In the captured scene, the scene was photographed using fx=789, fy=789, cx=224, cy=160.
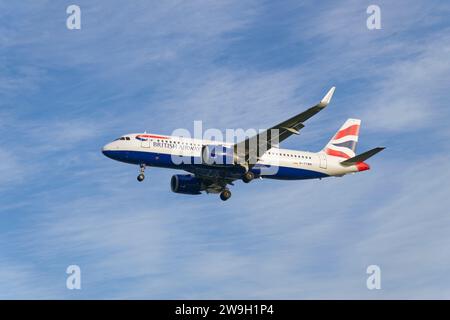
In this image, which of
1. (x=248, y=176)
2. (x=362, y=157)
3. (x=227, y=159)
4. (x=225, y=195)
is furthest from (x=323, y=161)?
(x=227, y=159)

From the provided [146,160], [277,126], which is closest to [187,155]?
[146,160]

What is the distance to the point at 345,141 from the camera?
8762 cm

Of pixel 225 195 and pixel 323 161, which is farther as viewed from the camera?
pixel 323 161

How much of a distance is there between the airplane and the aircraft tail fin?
1207 millimetres

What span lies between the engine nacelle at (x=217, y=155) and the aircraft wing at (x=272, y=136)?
128 cm

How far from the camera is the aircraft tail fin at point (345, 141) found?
85312mm

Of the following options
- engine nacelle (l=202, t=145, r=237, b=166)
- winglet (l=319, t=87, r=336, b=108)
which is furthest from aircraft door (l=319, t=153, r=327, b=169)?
winglet (l=319, t=87, r=336, b=108)

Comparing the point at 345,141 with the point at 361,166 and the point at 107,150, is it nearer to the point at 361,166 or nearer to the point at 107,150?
the point at 361,166

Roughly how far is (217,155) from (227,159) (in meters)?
1.22

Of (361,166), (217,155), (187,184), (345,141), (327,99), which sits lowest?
(187,184)

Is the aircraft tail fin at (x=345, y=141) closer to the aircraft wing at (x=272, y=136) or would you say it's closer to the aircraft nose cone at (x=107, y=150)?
the aircraft wing at (x=272, y=136)

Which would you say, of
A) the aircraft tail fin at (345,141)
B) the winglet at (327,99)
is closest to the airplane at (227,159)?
the aircraft tail fin at (345,141)

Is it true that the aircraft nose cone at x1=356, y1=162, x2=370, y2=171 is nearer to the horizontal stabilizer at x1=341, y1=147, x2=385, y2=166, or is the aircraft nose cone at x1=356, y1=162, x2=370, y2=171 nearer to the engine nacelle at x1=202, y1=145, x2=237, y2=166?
the horizontal stabilizer at x1=341, y1=147, x2=385, y2=166

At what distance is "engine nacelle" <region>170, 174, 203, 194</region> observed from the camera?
270 ft
